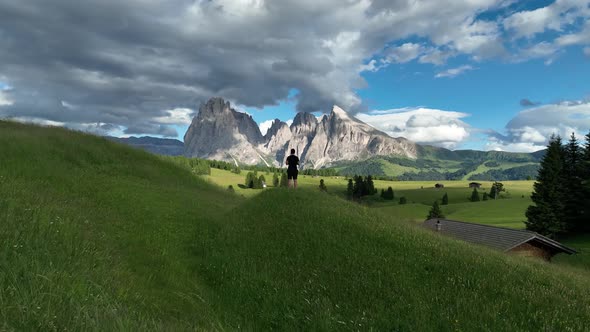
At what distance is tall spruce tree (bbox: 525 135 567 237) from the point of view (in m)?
70.1

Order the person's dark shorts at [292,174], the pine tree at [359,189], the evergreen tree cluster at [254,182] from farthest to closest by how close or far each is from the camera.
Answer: the evergreen tree cluster at [254,182]
the pine tree at [359,189]
the person's dark shorts at [292,174]

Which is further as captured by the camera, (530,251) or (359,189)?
(359,189)

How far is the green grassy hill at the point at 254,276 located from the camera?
25.8ft

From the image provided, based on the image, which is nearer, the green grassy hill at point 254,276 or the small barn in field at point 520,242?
Answer: the green grassy hill at point 254,276

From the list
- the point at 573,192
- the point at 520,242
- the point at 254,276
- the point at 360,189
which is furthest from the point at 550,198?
the point at 360,189

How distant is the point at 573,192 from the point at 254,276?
85.3 m

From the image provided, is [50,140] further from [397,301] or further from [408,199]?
[408,199]

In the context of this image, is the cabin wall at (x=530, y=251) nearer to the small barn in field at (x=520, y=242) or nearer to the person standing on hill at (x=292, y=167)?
the small barn in field at (x=520, y=242)

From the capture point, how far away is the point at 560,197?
70875 millimetres

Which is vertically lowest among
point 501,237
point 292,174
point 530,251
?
point 530,251

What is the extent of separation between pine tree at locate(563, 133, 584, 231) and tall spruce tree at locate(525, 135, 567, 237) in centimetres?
122

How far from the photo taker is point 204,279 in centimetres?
1391

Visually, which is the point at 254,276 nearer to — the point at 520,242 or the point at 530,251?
the point at 520,242

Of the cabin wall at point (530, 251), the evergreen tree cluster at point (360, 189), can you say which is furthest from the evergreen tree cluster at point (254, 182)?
the cabin wall at point (530, 251)
